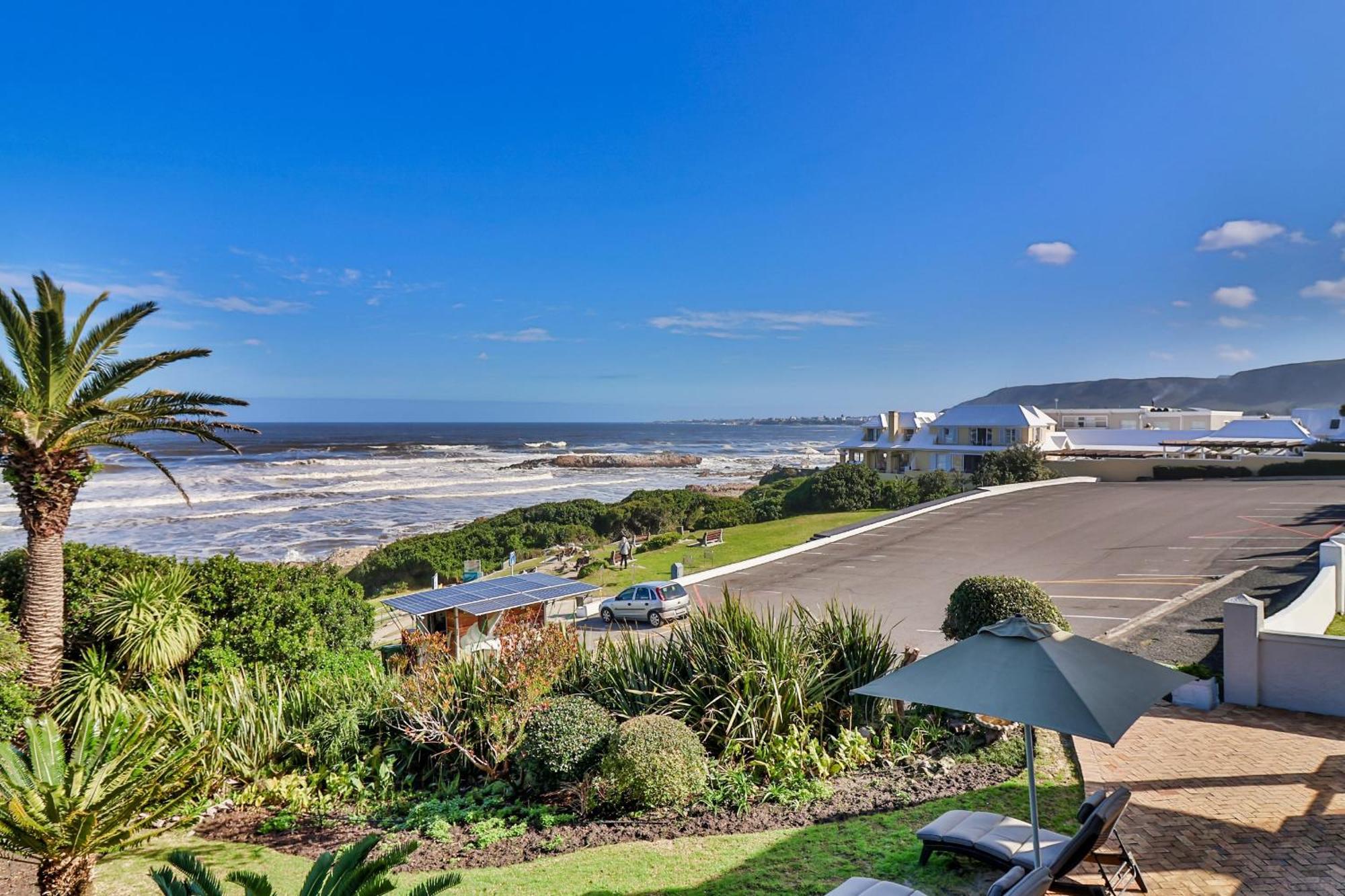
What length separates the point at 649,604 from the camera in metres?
17.4

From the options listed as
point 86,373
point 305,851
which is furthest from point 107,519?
point 305,851

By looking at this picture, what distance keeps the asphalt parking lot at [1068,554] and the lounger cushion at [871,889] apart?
9.20 meters

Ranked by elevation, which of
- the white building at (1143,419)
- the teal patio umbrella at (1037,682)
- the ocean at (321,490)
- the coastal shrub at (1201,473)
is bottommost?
the ocean at (321,490)

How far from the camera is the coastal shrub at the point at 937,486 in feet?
127

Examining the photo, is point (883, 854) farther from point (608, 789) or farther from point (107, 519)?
point (107, 519)

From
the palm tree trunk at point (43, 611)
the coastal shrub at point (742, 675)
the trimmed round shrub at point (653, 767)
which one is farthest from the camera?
the palm tree trunk at point (43, 611)

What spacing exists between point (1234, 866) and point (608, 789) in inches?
197

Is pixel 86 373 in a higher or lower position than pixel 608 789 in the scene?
higher

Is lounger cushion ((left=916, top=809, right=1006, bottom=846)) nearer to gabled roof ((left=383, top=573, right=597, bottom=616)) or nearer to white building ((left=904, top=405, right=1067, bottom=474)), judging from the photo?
gabled roof ((left=383, top=573, right=597, bottom=616))

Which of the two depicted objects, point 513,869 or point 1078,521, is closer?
point 513,869

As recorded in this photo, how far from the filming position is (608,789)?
6.96 m

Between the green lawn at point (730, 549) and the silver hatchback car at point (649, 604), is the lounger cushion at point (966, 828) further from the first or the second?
the green lawn at point (730, 549)

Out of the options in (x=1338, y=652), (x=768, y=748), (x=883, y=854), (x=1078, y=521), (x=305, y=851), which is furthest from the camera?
(x=1078, y=521)

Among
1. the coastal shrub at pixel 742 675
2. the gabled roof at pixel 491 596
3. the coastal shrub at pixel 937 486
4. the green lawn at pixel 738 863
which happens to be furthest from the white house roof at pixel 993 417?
the green lawn at pixel 738 863
